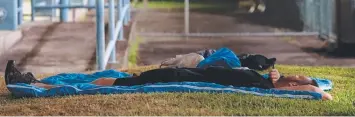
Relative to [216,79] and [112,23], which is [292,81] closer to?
[216,79]

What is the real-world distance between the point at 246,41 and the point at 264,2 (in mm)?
1616

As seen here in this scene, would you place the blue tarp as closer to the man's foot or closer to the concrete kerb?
the man's foot

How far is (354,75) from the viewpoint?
23.7 feet

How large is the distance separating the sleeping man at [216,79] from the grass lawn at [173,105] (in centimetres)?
26

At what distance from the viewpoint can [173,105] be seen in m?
4.85

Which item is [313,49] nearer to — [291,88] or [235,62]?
[235,62]

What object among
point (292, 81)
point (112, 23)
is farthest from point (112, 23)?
point (292, 81)

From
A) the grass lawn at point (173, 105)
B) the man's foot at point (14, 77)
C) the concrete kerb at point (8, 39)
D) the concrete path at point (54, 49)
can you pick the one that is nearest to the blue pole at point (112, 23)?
the concrete path at point (54, 49)

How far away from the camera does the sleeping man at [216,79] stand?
5352mm

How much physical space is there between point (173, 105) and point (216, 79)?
2.09ft

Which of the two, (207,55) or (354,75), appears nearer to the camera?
(207,55)

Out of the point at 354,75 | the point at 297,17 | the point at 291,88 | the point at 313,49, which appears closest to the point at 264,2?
the point at 297,17

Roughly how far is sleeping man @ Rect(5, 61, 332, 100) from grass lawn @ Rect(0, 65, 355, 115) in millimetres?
264

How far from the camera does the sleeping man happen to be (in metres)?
5.35
